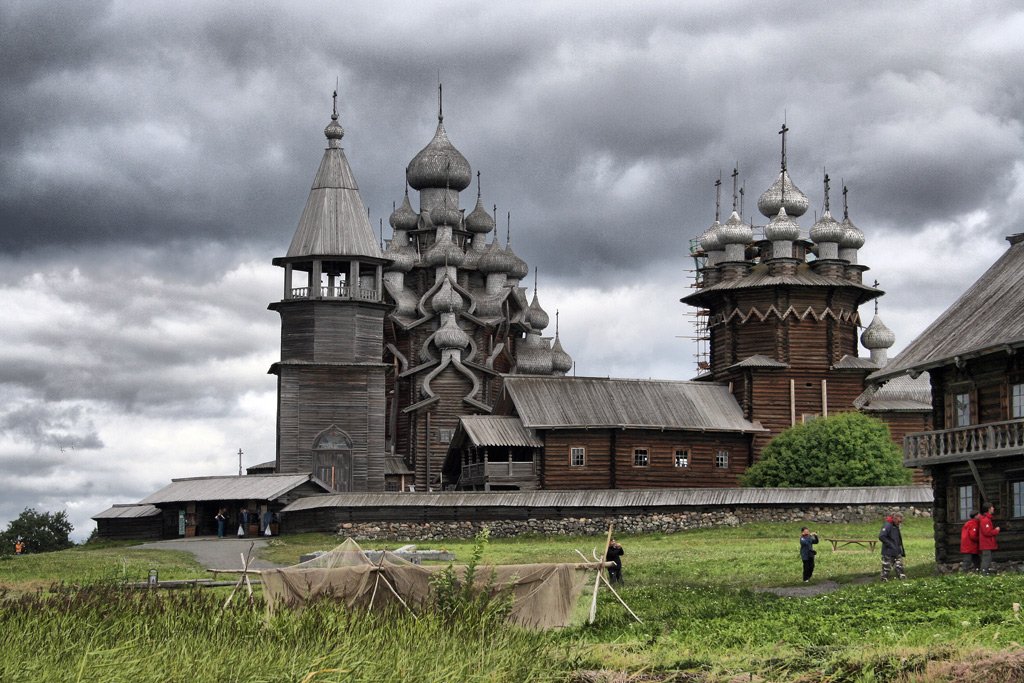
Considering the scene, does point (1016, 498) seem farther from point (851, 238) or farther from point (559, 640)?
point (851, 238)

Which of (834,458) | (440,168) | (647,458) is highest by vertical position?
(440,168)

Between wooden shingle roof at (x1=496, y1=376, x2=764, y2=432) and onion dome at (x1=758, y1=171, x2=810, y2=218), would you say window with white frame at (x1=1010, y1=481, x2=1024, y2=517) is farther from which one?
onion dome at (x1=758, y1=171, x2=810, y2=218)

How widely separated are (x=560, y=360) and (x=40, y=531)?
26.1m

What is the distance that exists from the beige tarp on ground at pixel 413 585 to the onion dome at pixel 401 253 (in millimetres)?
48604

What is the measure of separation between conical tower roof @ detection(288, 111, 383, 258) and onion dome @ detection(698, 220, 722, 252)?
1340 centimetres

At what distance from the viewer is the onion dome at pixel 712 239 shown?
203ft

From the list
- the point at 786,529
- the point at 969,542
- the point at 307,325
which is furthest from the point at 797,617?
the point at 307,325

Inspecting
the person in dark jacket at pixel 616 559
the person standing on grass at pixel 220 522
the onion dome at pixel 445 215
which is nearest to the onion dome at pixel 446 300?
the onion dome at pixel 445 215

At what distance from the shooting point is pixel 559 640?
62.7 ft

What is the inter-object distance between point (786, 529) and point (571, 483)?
12.0m

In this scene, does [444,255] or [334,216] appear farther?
[444,255]

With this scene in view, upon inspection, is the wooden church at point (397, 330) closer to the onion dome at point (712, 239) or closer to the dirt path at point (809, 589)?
the onion dome at point (712, 239)

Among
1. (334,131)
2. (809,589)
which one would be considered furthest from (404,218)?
(809,589)

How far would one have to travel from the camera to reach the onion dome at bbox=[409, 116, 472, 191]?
237 ft
